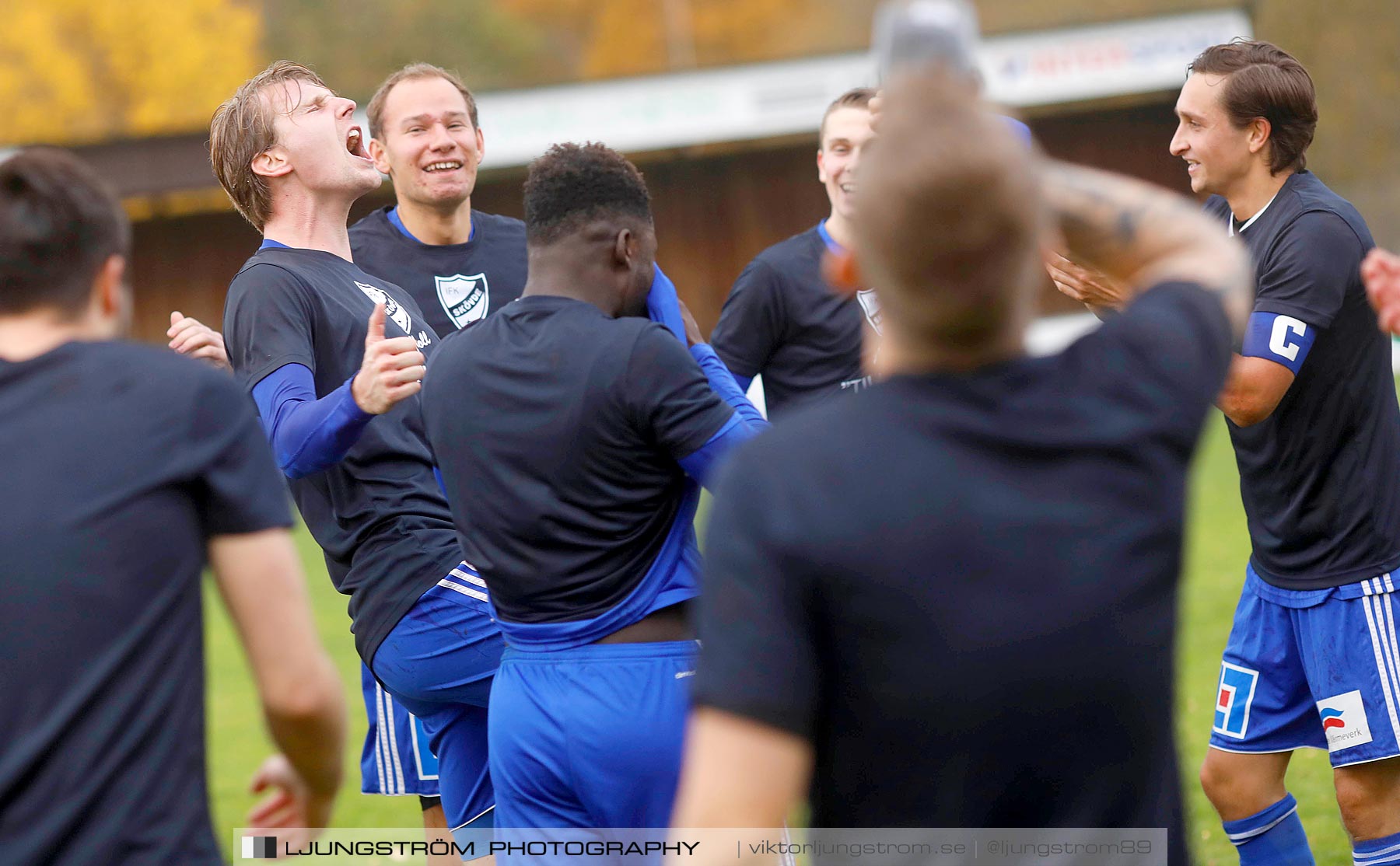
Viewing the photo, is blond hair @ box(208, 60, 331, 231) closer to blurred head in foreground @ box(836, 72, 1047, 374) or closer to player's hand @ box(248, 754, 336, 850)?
player's hand @ box(248, 754, 336, 850)

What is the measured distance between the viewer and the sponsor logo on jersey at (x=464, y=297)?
5.18m

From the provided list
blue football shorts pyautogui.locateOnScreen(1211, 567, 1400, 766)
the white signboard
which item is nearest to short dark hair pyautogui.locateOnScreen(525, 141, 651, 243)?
blue football shorts pyautogui.locateOnScreen(1211, 567, 1400, 766)

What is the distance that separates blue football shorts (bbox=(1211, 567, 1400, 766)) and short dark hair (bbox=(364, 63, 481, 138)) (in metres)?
3.36

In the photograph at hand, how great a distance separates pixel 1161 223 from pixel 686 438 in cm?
123

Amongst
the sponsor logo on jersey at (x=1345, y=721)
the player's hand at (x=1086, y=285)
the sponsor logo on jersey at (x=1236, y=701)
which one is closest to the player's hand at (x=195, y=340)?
the player's hand at (x=1086, y=285)

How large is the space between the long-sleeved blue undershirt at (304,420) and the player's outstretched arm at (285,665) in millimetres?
1221

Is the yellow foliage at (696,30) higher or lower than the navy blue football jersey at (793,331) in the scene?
higher

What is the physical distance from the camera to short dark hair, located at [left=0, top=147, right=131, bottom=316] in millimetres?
2117

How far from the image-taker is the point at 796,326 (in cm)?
548

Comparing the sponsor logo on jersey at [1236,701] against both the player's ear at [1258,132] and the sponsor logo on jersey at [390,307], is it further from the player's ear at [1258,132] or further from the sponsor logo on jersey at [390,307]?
the sponsor logo on jersey at [390,307]

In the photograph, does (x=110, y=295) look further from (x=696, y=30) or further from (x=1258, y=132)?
(x=696, y=30)

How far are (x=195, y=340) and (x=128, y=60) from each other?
1652 inches

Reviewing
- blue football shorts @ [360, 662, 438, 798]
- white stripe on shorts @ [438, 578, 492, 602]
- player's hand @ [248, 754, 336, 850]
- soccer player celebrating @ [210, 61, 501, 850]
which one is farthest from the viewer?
blue football shorts @ [360, 662, 438, 798]

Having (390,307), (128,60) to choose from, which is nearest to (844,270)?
(390,307)
